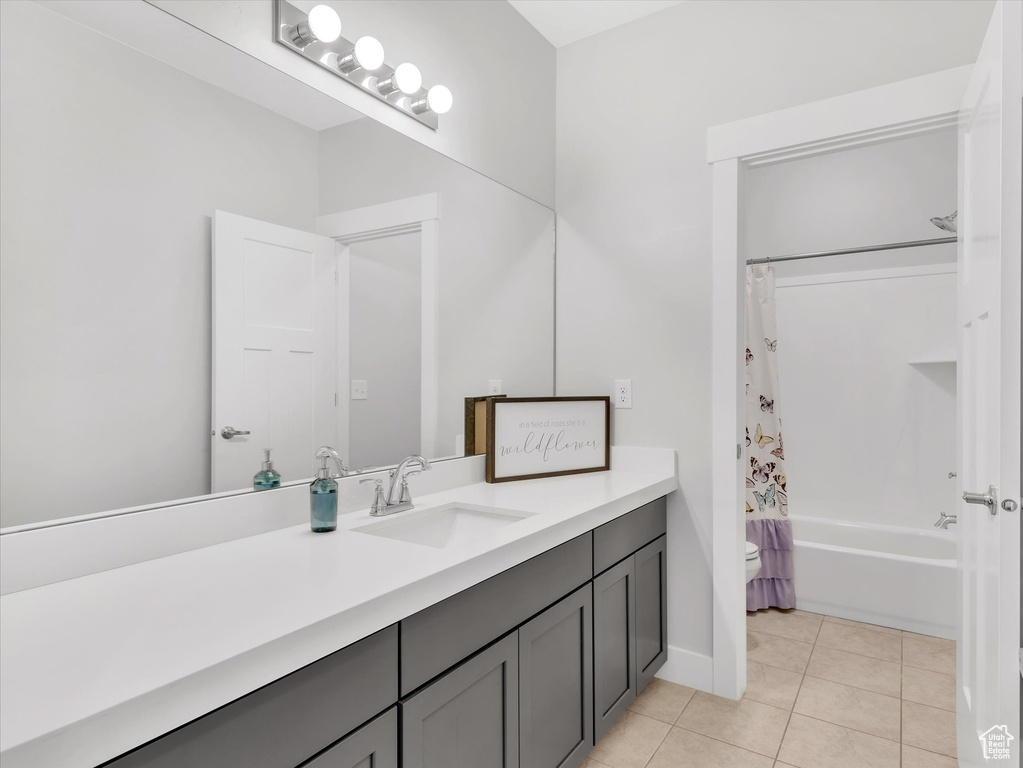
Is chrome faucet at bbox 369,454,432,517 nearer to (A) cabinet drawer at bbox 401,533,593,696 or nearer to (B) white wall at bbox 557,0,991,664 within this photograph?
(A) cabinet drawer at bbox 401,533,593,696

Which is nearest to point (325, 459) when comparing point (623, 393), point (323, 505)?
point (323, 505)

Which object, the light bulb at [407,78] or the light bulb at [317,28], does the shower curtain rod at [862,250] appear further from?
the light bulb at [317,28]

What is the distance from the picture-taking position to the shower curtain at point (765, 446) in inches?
119

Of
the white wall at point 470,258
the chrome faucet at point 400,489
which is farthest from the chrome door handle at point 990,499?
the white wall at point 470,258

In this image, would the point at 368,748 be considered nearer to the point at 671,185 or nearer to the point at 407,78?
the point at 407,78

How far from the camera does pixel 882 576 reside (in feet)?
9.13

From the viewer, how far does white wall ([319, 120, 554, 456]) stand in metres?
1.62

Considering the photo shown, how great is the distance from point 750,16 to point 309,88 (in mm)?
1575

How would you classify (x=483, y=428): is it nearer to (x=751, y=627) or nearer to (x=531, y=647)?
(x=531, y=647)

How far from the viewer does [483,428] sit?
207cm

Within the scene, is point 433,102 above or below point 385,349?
above

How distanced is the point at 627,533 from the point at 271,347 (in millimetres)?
1206

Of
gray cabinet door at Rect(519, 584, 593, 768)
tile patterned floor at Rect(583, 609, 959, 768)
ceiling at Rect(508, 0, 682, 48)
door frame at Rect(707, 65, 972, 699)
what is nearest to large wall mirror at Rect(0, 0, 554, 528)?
gray cabinet door at Rect(519, 584, 593, 768)

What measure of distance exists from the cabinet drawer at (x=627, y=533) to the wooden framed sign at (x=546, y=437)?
0.28 m
